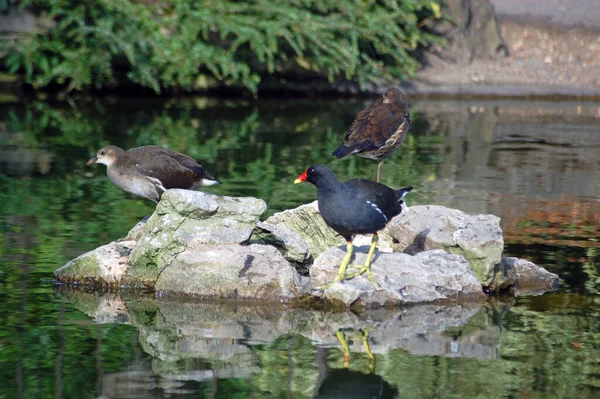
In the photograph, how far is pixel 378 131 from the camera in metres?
10.3

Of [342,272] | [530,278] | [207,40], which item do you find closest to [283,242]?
[342,272]

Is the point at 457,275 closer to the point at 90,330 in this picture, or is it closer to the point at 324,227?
the point at 324,227

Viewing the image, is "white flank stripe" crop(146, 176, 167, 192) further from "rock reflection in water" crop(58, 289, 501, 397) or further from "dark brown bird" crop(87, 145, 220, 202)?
"rock reflection in water" crop(58, 289, 501, 397)

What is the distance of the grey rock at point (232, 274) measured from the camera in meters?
7.77

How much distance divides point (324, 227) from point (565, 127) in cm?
986

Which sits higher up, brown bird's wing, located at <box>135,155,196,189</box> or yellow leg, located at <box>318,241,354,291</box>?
brown bird's wing, located at <box>135,155,196,189</box>

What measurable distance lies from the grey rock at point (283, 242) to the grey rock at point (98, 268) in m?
1.06

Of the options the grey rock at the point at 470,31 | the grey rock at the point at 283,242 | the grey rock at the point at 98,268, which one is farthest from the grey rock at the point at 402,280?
→ the grey rock at the point at 470,31

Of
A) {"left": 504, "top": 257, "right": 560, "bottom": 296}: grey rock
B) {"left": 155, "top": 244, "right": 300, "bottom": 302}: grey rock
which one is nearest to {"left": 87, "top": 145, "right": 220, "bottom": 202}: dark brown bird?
{"left": 155, "top": 244, "right": 300, "bottom": 302}: grey rock

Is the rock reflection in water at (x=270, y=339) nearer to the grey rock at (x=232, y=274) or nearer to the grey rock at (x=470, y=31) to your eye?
the grey rock at (x=232, y=274)

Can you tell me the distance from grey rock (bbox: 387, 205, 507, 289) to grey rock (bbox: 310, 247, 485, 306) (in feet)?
0.49

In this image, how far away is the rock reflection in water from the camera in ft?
20.2

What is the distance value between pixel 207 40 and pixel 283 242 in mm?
13574

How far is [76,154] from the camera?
1488 cm
